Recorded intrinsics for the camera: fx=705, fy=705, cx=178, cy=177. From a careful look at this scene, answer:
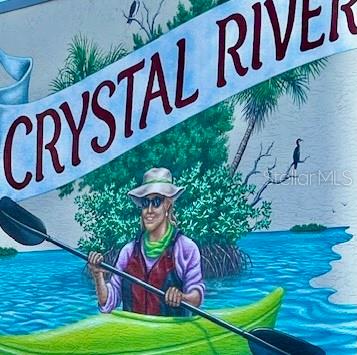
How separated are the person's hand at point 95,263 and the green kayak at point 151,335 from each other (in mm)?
238

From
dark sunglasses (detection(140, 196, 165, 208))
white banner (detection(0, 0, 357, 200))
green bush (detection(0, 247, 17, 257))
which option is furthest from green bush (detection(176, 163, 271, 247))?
green bush (detection(0, 247, 17, 257))

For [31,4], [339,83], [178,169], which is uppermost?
[31,4]

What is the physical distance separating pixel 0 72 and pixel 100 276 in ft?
4.59

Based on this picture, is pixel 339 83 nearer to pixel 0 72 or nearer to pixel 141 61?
pixel 141 61

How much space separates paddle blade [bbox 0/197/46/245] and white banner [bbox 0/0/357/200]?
83 millimetres

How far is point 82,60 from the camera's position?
13.1 ft

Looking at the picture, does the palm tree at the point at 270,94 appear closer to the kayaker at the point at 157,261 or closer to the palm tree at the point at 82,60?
the kayaker at the point at 157,261

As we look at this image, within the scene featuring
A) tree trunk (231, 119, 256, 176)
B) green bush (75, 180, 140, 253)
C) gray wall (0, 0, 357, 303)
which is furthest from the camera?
green bush (75, 180, 140, 253)

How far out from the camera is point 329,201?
11.3 feet

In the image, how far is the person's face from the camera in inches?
147

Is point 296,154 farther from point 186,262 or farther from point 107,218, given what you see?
point 107,218

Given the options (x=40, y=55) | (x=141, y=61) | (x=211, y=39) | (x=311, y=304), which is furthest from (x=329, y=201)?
(x=40, y=55)

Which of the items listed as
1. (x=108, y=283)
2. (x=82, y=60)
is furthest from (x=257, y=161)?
(x=82, y=60)

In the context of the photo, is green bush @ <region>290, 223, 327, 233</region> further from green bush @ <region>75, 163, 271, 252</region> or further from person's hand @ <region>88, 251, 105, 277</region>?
person's hand @ <region>88, 251, 105, 277</region>
